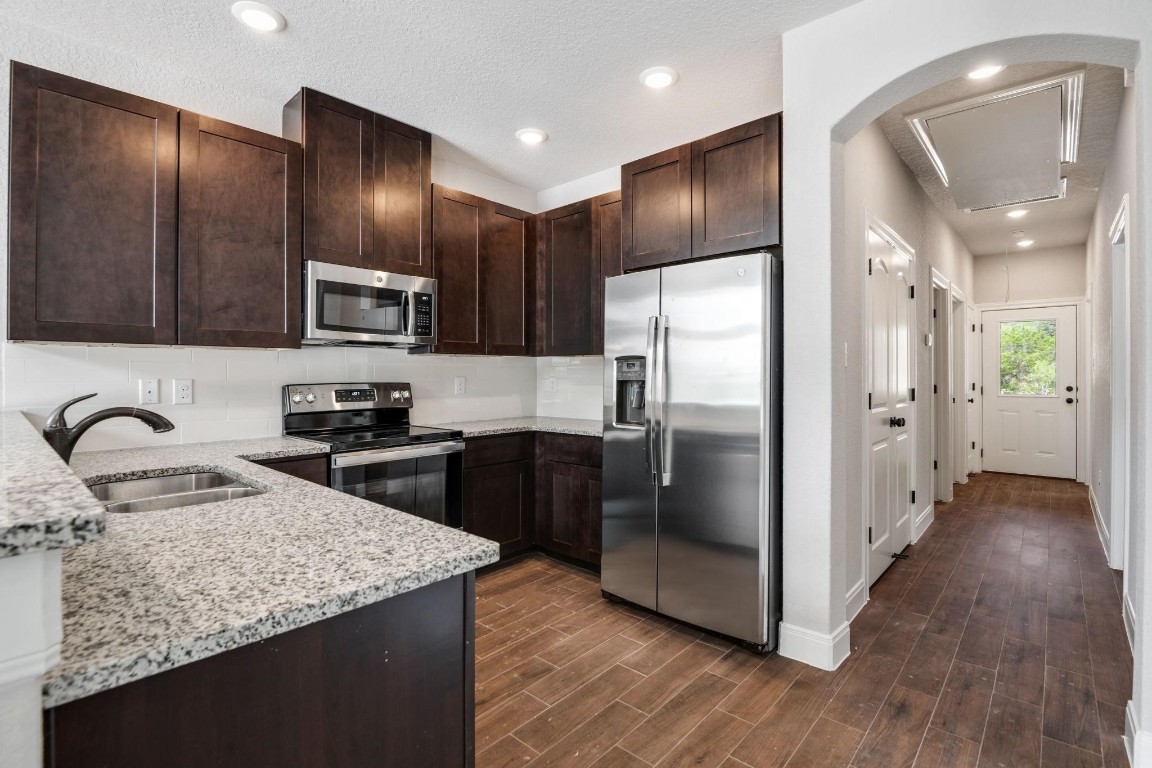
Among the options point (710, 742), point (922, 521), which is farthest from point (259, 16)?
point (922, 521)

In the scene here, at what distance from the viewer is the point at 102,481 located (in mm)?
1924

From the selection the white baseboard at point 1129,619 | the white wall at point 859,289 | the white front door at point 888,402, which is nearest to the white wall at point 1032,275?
the white wall at point 859,289

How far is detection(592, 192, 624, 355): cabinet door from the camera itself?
3406 mm

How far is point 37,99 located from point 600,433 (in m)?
2.77

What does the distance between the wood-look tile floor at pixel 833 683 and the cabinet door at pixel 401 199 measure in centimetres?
190

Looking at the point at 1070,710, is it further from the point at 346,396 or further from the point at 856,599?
the point at 346,396

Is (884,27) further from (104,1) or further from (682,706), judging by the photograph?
(104,1)

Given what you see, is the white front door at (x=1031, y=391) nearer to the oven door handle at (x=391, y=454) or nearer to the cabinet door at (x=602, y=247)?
the cabinet door at (x=602, y=247)

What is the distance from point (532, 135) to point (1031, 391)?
6.45 meters

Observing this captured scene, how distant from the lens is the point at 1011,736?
1874 millimetres

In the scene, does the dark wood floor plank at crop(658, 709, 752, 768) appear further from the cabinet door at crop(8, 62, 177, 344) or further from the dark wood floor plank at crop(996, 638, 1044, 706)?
the cabinet door at crop(8, 62, 177, 344)

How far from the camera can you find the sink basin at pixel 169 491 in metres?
1.81

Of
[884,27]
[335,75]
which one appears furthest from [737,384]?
[335,75]

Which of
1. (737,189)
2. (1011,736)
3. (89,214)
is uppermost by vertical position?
(737,189)
